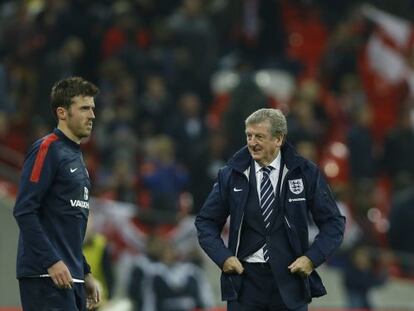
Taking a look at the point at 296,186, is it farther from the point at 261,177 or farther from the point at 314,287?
the point at 314,287

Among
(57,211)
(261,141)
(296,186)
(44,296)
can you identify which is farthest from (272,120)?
(44,296)

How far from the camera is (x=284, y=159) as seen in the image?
823 centimetres

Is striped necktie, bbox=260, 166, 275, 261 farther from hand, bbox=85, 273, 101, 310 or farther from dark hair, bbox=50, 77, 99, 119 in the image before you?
dark hair, bbox=50, 77, 99, 119

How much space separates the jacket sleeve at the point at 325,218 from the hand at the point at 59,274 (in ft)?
5.17

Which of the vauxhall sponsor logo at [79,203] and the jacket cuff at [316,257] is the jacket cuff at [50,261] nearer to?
the vauxhall sponsor logo at [79,203]

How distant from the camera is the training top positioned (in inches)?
298

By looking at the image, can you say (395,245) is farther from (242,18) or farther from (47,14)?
(47,14)

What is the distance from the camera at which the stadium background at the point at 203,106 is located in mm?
15391

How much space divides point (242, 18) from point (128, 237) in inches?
196

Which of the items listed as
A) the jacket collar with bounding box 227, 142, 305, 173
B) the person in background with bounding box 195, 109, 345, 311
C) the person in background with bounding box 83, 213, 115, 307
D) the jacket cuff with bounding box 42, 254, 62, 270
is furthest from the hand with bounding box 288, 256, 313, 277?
the person in background with bounding box 83, 213, 115, 307

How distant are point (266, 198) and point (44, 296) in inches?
60.5

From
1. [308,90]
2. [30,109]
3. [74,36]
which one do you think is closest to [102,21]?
[74,36]

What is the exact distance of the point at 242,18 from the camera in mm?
18969

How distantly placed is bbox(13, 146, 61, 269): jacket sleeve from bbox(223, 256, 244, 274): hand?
3.56 ft
